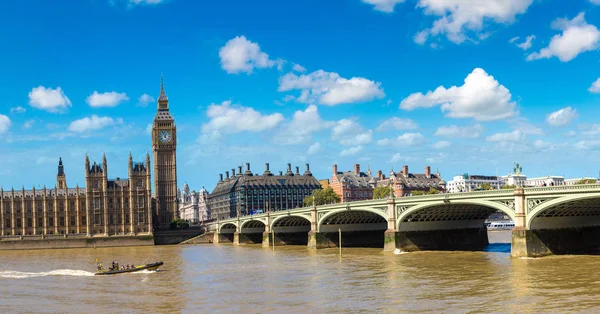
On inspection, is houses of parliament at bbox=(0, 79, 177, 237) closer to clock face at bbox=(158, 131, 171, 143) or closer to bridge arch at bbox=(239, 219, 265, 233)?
clock face at bbox=(158, 131, 171, 143)

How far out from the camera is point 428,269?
58312 mm

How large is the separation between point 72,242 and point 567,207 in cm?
9899

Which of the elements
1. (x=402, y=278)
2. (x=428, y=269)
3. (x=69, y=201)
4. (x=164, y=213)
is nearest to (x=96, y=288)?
(x=402, y=278)

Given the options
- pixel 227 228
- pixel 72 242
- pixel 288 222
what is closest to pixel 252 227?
pixel 227 228

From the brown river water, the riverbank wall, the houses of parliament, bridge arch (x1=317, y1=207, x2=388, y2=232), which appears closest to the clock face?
the houses of parliament

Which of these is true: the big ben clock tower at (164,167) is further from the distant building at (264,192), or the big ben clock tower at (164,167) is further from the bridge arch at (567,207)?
the bridge arch at (567,207)

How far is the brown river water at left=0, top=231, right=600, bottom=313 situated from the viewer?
39.0 metres

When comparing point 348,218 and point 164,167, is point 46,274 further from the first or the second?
point 164,167

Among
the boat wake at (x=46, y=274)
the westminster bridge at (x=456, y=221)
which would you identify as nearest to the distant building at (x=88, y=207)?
the westminster bridge at (x=456, y=221)

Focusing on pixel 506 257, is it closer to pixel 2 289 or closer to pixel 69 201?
pixel 2 289

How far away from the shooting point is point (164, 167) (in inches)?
6599

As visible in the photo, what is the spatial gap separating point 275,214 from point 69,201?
192ft

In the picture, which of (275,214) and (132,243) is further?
A: (132,243)

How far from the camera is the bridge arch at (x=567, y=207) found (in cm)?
5628
